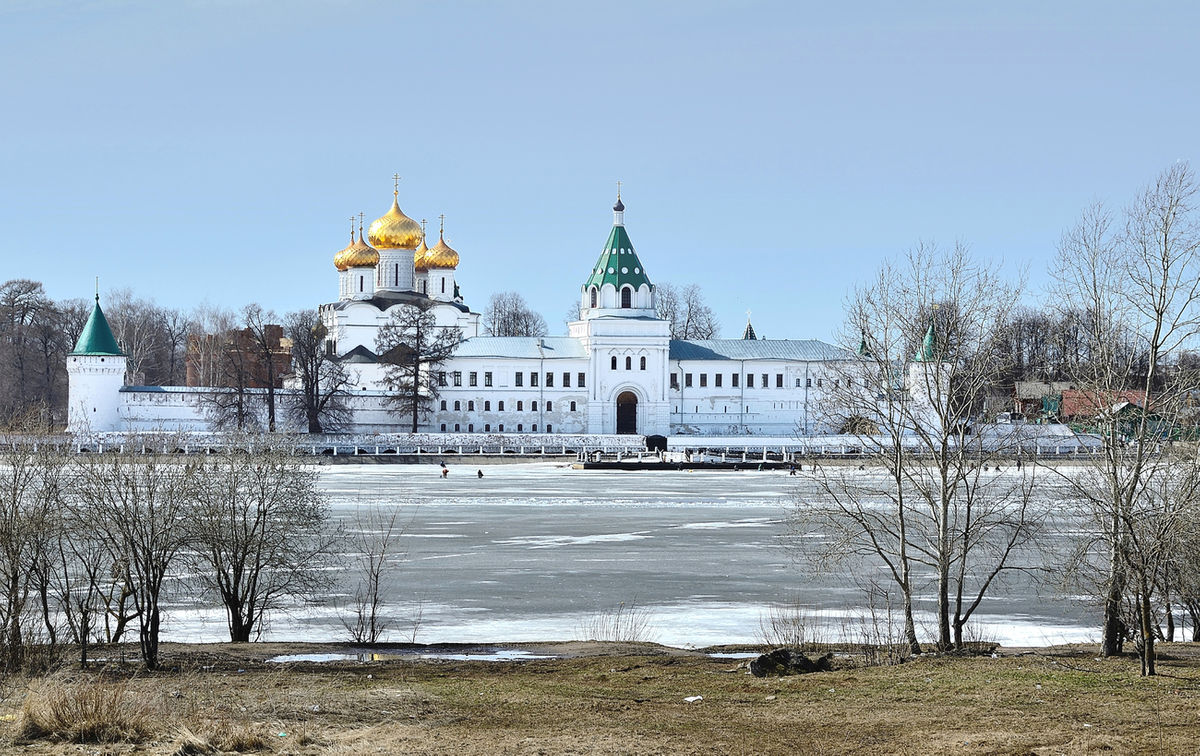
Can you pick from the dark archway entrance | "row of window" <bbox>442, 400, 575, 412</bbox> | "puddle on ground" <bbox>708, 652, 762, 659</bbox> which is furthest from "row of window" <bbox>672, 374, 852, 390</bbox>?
"puddle on ground" <bbox>708, 652, 762, 659</bbox>

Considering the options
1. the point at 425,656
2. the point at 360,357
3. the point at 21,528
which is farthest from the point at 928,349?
the point at 360,357

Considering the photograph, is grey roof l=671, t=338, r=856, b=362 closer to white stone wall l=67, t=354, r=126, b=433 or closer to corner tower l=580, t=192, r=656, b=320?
corner tower l=580, t=192, r=656, b=320

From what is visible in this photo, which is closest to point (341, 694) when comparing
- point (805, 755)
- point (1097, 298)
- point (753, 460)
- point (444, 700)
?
point (444, 700)

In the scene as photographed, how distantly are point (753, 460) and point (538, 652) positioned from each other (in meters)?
46.1

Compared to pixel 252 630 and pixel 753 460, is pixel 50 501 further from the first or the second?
pixel 753 460

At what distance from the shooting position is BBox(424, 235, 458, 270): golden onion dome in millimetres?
81000

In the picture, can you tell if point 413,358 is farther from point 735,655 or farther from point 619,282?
point 735,655

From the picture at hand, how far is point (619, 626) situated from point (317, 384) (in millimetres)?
50515

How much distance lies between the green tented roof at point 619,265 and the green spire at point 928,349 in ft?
177

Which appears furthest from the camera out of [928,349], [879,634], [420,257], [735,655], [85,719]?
[420,257]

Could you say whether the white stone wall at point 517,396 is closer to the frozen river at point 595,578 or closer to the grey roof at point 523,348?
the grey roof at point 523,348

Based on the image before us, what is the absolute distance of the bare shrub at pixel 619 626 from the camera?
15656 millimetres

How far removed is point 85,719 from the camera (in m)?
9.23

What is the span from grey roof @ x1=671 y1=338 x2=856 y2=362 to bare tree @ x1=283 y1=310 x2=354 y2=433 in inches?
716
